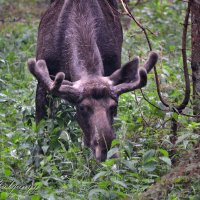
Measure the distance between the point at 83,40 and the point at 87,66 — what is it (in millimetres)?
444

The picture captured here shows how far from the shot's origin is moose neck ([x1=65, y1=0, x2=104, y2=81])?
8766 mm

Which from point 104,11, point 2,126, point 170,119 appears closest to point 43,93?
point 2,126

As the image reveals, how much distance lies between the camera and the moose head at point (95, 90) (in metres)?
8.07

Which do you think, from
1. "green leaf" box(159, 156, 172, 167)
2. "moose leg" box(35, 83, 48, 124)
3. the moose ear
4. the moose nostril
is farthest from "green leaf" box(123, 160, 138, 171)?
"moose leg" box(35, 83, 48, 124)

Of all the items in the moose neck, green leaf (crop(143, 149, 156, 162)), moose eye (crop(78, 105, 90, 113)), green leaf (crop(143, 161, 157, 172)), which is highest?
the moose neck

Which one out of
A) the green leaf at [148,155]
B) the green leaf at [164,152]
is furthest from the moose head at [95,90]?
the green leaf at [164,152]

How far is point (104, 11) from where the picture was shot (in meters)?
9.76

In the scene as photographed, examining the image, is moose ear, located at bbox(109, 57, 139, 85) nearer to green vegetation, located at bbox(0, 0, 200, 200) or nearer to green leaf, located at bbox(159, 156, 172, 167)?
green vegetation, located at bbox(0, 0, 200, 200)

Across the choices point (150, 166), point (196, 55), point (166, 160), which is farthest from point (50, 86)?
point (166, 160)

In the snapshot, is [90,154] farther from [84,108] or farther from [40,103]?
[40,103]

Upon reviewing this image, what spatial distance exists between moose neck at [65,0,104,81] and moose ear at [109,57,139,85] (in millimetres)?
221

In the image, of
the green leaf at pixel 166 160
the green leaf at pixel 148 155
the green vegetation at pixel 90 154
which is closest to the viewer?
the green vegetation at pixel 90 154

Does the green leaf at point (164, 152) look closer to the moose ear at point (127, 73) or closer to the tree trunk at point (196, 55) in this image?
the tree trunk at point (196, 55)

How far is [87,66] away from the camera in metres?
8.77
